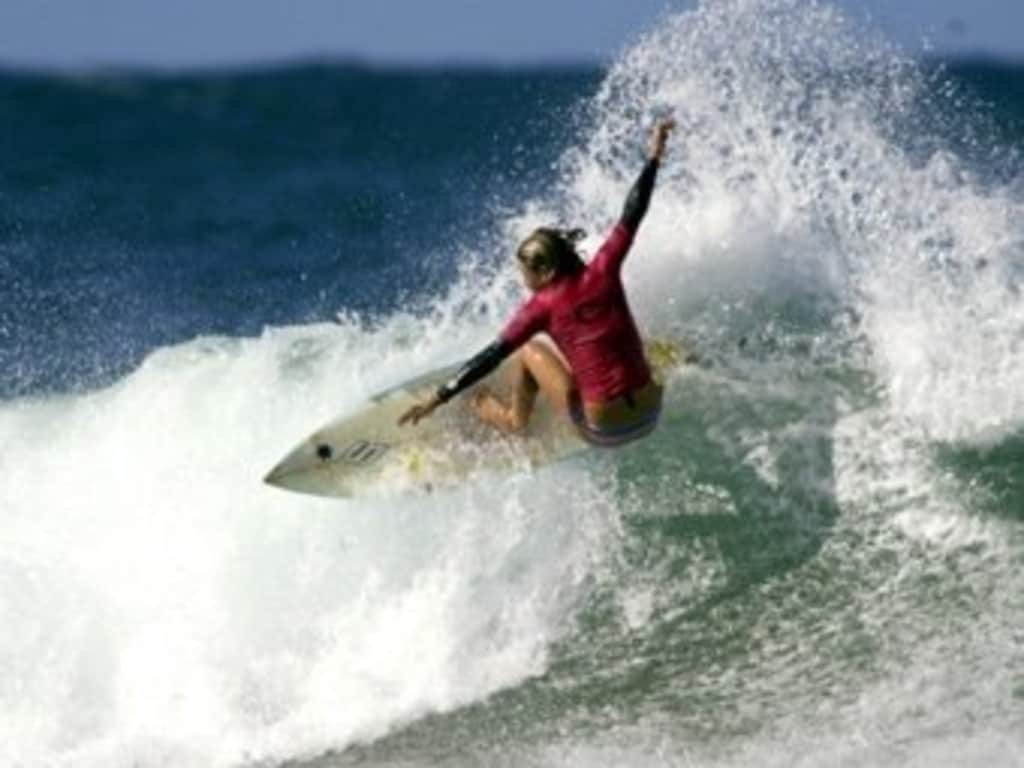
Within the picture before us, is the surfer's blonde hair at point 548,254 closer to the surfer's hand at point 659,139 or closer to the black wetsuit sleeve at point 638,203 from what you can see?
the black wetsuit sleeve at point 638,203

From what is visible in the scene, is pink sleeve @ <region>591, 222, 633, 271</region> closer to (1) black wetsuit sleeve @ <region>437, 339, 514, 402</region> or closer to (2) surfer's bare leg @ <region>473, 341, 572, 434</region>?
(1) black wetsuit sleeve @ <region>437, 339, 514, 402</region>

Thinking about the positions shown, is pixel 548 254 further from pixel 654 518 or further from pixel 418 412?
pixel 654 518

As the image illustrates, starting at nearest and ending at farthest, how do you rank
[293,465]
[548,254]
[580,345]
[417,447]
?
1. [548,254]
2. [580,345]
3. [417,447]
4. [293,465]

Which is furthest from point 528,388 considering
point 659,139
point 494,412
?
point 659,139

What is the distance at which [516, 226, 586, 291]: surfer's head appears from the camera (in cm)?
891

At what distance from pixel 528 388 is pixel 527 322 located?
28.0 inches

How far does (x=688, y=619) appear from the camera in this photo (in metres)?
9.34

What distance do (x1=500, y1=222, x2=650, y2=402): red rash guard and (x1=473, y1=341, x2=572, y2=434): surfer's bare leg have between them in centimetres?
18

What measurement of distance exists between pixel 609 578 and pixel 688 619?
17.9 inches

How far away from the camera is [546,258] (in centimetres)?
891

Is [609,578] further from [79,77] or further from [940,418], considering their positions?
[79,77]

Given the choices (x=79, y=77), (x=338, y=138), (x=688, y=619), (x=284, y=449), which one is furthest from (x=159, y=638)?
(x=79, y=77)

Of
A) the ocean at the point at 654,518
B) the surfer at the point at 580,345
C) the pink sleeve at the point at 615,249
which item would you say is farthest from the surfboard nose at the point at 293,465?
the pink sleeve at the point at 615,249

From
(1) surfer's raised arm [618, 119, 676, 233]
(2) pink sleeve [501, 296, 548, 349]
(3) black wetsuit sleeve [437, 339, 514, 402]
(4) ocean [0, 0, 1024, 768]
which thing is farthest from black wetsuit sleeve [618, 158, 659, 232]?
(4) ocean [0, 0, 1024, 768]
